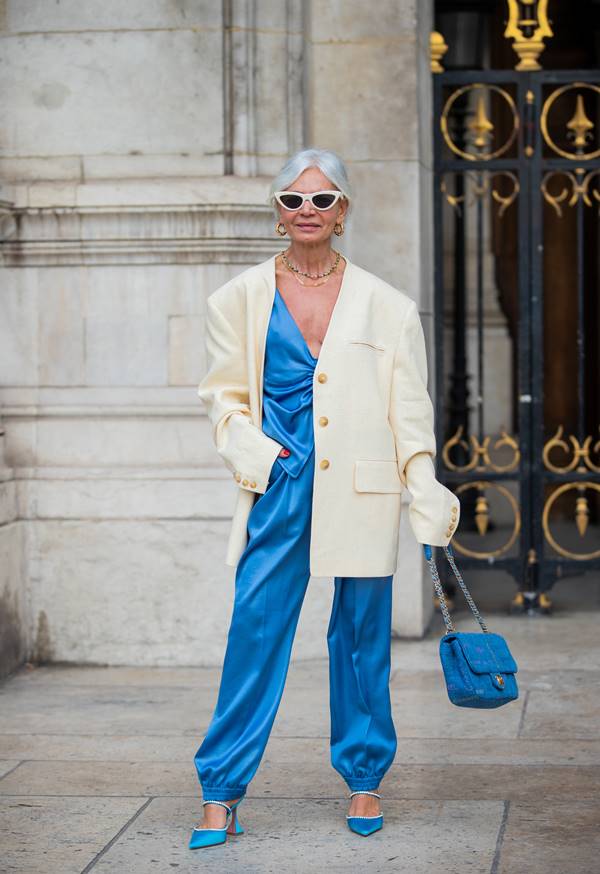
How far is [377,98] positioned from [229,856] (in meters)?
4.14

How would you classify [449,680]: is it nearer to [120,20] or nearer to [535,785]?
[535,785]

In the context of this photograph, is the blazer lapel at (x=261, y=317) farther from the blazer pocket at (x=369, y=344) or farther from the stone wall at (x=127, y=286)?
the stone wall at (x=127, y=286)

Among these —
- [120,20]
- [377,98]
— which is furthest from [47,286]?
[377,98]

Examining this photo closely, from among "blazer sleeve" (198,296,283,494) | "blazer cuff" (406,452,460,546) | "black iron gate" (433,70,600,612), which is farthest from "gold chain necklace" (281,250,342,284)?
"black iron gate" (433,70,600,612)

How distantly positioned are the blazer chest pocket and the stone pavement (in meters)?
1.01

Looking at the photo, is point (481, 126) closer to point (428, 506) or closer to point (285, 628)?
point (428, 506)

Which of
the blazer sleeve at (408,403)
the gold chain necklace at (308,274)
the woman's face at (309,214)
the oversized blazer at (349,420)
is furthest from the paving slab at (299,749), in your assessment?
the woman's face at (309,214)

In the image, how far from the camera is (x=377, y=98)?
7.73 metres

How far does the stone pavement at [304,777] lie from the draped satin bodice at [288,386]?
1120mm

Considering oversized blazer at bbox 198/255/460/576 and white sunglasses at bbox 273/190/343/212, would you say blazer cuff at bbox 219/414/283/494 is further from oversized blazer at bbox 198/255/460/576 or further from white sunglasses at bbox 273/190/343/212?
white sunglasses at bbox 273/190/343/212

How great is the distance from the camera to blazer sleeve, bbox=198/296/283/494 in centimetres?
477

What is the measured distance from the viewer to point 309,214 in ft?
15.7

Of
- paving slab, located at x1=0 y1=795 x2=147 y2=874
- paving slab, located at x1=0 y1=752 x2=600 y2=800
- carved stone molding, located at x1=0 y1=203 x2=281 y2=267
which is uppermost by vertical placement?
carved stone molding, located at x1=0 y1=203 x2=281 y2=267

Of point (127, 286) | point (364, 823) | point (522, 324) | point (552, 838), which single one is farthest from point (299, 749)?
point (522, 324)
